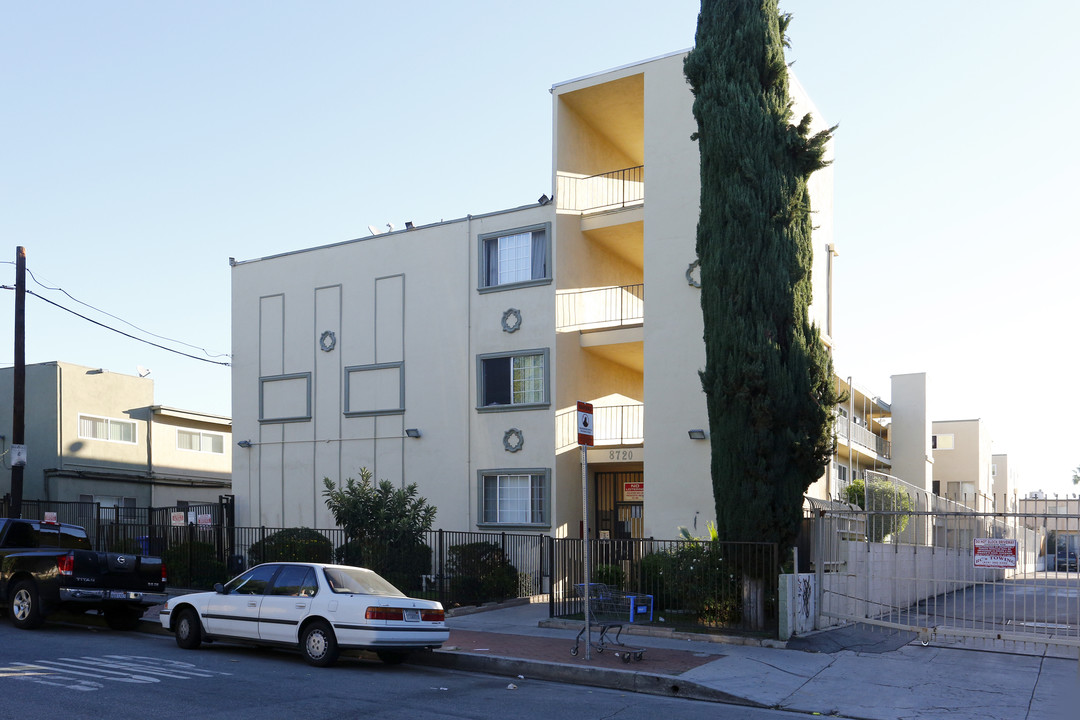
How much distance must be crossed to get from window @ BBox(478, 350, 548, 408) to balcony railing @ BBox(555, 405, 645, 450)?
0.76 meters

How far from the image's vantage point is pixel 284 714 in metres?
9.30

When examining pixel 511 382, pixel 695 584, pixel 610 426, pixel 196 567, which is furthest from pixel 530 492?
pixel 695 584

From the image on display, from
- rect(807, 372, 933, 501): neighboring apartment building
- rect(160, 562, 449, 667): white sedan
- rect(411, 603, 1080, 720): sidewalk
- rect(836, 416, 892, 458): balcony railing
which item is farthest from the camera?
rect(807, 372, 933, 501): neighboring apartment building

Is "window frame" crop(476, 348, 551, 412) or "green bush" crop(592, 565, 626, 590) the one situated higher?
"window frame" crop(476, 348, 551, 412)

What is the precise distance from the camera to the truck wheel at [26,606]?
15.2m

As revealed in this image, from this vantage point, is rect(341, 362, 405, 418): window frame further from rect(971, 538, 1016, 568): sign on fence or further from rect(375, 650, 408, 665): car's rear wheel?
rect(971, 538, 1016, 568): sign on fence

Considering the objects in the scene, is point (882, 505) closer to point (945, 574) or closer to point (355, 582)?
point (945, 574)

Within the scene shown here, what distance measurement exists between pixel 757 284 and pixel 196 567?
15.2 meters

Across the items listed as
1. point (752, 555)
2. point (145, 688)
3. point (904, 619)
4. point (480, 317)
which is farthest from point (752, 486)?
point (480, 317)

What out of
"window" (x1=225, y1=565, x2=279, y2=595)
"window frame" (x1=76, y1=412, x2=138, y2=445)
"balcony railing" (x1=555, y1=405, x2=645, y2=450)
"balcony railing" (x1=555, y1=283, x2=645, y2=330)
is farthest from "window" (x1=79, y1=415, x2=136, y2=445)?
"window" (x1=225, y1=565, x2=279, y2=595)

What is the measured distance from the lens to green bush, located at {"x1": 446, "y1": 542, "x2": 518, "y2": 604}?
66.5 ft

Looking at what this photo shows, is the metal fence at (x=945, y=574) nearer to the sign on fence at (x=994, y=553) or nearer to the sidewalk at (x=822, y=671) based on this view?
the sign on fence at (x=994, y=553)

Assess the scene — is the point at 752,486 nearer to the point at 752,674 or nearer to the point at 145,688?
the point at 752,674

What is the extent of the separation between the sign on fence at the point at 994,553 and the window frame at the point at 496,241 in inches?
Result: 508
